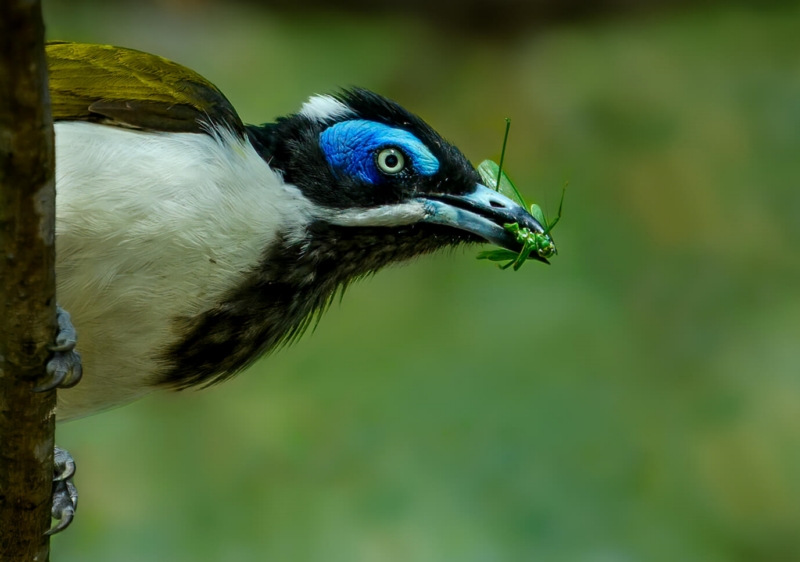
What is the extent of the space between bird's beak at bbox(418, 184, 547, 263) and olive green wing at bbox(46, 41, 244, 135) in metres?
0.77

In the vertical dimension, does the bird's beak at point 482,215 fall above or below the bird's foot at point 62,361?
above

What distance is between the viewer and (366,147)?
3.46 metres

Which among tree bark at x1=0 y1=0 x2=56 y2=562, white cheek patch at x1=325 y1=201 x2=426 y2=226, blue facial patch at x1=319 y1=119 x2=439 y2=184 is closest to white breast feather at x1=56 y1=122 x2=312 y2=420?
white cheek patch at x1=325 y1=201 x2=426 y2=226

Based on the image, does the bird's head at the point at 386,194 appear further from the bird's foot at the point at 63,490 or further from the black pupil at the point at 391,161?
the bird's foot at the point at 63,490

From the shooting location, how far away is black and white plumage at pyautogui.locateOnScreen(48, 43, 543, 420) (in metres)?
3.02

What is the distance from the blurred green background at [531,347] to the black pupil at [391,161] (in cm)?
263

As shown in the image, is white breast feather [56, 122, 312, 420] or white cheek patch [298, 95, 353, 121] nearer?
white breast feather [56, 122, 312, 420]

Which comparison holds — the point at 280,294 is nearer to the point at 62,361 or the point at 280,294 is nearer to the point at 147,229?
the point at 147,229

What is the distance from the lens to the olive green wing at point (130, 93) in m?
3.21

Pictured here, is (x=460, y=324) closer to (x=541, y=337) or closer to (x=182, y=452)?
(x=541, y=337)

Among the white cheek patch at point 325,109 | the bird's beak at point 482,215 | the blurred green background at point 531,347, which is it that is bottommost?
the blurred green background at point 531,347

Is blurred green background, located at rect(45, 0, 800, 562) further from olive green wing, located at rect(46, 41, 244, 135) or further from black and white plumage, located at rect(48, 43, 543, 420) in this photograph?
olive green wing, located at rect(46, 41, 244, 135)

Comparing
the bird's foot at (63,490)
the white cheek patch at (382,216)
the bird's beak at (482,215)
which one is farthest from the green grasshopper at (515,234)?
the bird's foot at (63,490)

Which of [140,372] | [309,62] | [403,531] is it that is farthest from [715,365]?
[140,372]
